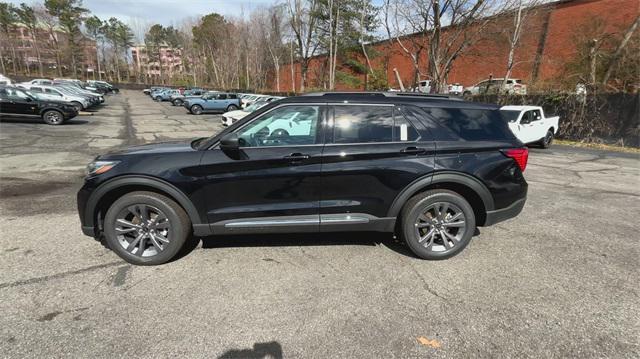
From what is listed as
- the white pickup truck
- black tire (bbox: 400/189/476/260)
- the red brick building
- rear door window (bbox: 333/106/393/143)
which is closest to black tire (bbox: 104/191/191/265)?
rear door window (bbox: 333/106/393/143)

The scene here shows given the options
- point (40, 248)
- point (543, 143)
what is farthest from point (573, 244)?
point (543, 143)

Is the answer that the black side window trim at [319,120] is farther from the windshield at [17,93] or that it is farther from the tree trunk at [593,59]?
the tree trunk at [593,59]

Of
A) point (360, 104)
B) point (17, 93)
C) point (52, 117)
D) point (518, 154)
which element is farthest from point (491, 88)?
point (17, 93)

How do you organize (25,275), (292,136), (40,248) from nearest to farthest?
(25,275) < (292,136) < (40,248)

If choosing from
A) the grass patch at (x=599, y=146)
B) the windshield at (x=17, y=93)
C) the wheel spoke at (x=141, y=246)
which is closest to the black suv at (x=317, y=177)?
the wheel spoke at (x=141, y=246)

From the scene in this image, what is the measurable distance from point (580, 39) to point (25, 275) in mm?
22420

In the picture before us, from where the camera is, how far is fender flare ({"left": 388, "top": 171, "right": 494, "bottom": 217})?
333 centimetres

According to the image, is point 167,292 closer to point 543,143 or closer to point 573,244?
point 573,244

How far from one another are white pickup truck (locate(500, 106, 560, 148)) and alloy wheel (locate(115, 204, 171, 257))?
10.7 meters

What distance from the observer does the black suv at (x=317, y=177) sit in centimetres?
316

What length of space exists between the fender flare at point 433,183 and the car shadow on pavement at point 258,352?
1.77 meters

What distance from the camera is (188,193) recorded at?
3174 millimetres

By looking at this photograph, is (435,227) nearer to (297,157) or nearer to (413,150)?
(413,150)

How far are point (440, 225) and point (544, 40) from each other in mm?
30717
